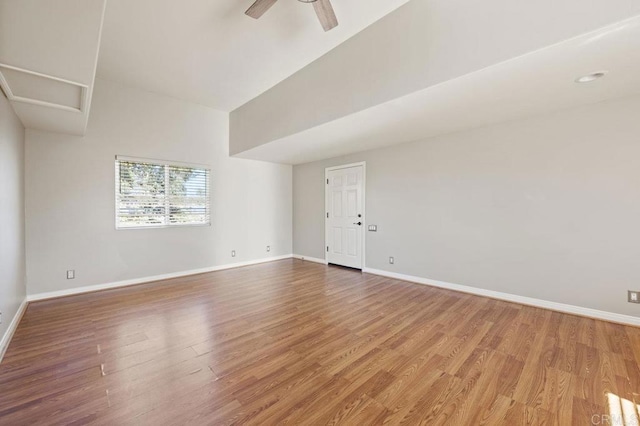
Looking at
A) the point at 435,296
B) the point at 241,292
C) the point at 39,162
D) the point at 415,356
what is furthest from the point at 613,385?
the point at 39,162

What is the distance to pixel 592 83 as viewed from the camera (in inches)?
98.9

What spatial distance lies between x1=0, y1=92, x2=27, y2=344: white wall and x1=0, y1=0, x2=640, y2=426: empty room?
0.05m

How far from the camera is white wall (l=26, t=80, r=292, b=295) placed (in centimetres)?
364

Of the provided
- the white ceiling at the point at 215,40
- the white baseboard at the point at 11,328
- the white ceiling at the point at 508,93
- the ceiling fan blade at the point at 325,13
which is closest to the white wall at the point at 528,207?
the white ceiling at the point at 508,93

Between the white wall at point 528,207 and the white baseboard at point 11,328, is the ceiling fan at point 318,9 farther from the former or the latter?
the white baseboard at point 11,328

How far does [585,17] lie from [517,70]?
48cm

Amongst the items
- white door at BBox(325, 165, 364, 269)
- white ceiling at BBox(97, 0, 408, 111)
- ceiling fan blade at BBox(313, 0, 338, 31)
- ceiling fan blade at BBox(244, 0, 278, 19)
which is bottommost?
white door at BBox(325, 165, 364, 269)

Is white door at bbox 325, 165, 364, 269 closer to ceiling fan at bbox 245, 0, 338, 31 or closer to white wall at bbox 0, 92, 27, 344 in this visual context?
ceiling fan at bbox 245, 0, 338, 31

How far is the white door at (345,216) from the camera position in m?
5.36

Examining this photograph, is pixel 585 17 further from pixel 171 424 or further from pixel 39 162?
pixel 39 162

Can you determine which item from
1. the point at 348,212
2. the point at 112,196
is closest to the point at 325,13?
the point at 348,212

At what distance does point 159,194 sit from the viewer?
464cm

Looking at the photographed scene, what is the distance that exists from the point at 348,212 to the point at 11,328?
484cm

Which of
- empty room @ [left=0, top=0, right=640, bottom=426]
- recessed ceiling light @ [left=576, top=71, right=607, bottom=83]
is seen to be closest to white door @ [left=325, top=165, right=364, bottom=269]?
empty room @ [left=0, top=0, right=640, bottom=426]
